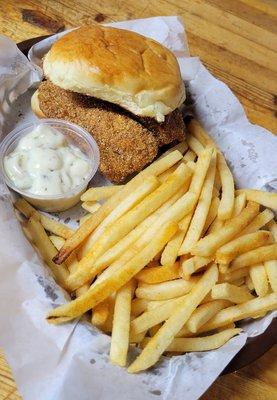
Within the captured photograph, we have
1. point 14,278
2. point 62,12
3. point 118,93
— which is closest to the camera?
point 14,278

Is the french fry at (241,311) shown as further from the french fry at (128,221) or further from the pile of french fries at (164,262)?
the french fry at (128,221)

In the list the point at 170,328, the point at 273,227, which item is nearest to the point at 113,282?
the point at 170,328

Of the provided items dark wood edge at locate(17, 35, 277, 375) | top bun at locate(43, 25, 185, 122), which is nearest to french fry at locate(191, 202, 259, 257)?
dark wood edge at locate(17, 35, 277, 375)

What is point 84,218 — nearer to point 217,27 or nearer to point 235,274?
point 235,274

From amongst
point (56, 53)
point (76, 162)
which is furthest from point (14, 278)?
point (56, 53)

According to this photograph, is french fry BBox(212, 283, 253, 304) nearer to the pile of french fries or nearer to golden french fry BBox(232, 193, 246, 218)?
the pile of french fries

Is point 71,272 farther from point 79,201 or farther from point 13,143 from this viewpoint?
point 13,143

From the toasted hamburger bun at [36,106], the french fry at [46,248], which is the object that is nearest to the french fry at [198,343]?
the french fry at [46,248]
